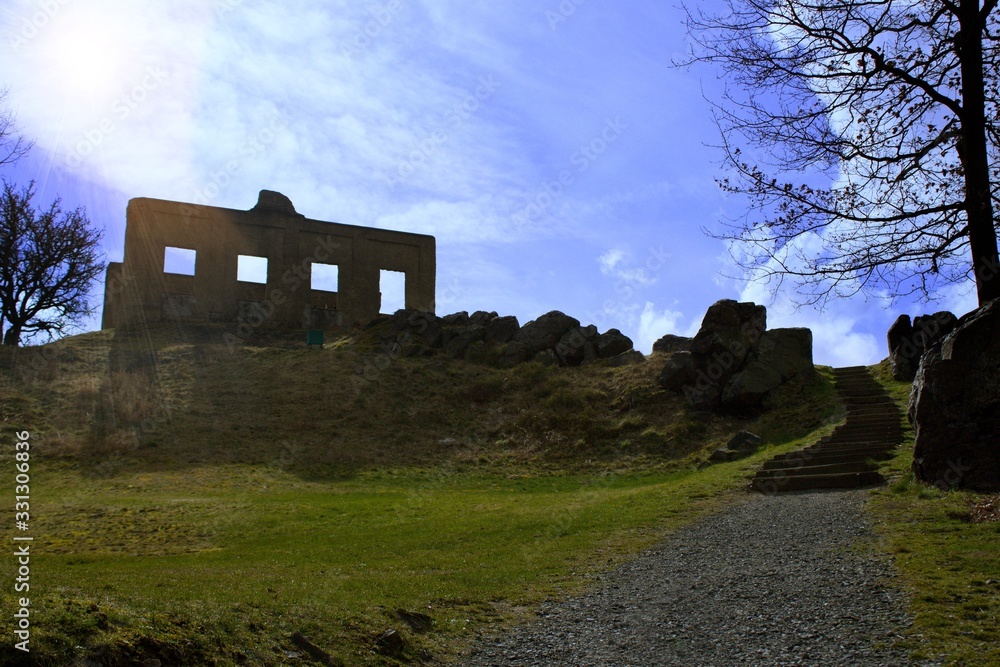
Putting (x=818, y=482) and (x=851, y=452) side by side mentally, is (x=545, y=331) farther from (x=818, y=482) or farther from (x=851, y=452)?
(x=818, y=482)

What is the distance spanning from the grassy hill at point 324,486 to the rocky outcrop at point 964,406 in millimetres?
3806

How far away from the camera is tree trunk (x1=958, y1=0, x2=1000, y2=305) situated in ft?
31.6

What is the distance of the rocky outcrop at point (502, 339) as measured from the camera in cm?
3284

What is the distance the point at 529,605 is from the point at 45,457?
61.3ft

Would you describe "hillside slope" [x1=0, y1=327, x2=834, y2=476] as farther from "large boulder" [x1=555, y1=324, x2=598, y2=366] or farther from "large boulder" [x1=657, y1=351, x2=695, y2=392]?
"large boulder" [x1=555, y1=324, x2=598, y2=366]

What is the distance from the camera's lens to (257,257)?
131ft

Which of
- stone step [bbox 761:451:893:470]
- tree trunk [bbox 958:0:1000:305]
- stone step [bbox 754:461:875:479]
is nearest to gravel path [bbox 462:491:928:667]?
tree trunk [bbox 958:0:1000:305]

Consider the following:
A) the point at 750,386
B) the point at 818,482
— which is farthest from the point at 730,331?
the point at 818,482

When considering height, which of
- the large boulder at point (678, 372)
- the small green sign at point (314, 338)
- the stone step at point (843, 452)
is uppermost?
the small green sign at point (314, 338)

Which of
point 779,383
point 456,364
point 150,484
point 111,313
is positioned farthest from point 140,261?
point 779,383

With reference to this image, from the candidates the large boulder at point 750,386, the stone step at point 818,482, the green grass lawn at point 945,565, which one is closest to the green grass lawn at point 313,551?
the stone step at point 818,482

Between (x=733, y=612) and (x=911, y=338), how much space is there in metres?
22.2

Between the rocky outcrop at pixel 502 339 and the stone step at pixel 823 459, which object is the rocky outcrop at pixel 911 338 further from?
the rocky outcrop at pixel 502 339

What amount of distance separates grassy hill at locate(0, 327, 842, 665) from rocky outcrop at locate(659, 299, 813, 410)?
816 mm
